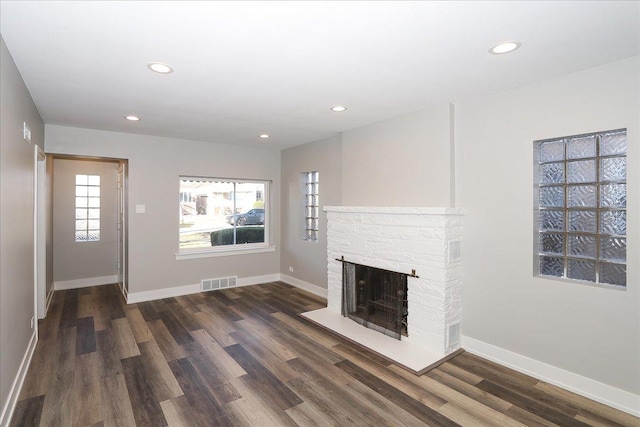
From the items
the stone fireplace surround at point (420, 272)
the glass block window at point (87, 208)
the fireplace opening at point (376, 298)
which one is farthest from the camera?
the glass block window at point (87, 208)

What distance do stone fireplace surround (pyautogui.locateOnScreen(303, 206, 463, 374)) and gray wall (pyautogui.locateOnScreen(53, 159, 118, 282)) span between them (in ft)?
15.0

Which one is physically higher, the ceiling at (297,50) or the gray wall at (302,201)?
the ceiling at (297,50)

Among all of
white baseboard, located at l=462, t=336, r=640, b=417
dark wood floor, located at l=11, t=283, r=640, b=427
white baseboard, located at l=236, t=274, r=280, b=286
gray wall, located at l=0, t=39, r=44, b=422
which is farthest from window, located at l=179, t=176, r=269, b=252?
white baseboard, located at l=462, t=336, r=640, b=417

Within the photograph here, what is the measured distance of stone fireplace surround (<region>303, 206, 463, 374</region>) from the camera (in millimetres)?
3156

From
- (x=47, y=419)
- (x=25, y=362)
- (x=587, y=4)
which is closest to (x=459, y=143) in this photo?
(x=587, y=4)

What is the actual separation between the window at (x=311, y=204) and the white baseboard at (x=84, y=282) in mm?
3728

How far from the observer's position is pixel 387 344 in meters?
3.40

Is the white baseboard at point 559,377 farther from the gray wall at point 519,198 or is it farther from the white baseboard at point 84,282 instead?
the white baseboard at point 84,282

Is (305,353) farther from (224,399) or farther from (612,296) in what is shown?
(612,296)

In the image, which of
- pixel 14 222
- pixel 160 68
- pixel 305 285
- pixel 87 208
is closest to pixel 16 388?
pixel 14 222

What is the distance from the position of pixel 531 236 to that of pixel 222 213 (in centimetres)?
471

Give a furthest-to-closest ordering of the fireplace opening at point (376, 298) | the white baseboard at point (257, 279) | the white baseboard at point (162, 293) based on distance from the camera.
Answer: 1. the white baseboard at point (257, 279)
2. the white baseboard at point (162, 293)
3. the fireplace opening at point (376, 298)

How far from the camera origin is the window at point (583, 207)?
2432mm

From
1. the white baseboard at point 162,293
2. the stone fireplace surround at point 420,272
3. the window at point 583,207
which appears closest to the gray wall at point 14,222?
the white baseboard at point 162,293
